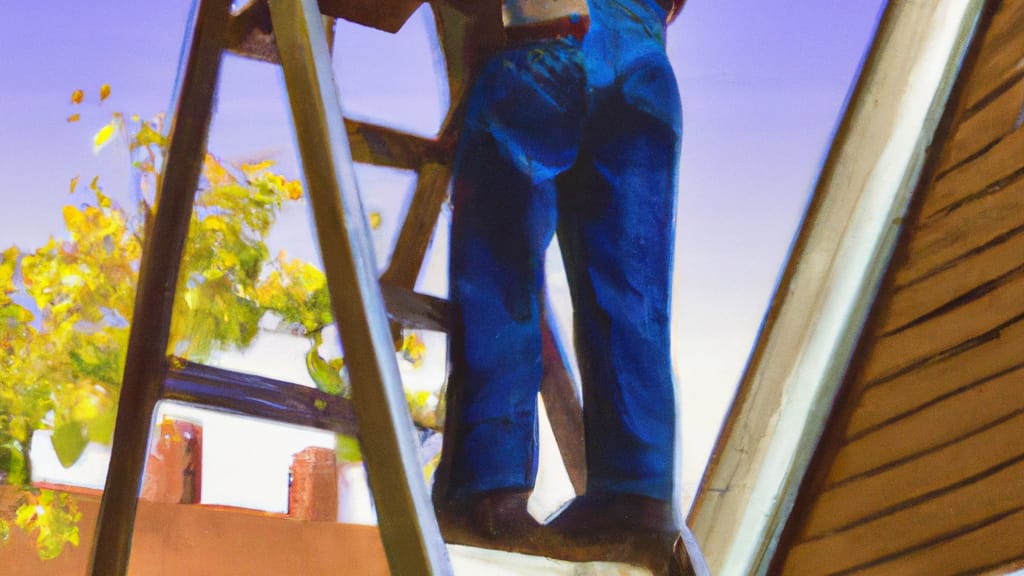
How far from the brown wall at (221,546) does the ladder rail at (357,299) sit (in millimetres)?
310

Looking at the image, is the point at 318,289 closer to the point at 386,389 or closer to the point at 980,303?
the point at 386,389

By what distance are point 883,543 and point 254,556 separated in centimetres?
65

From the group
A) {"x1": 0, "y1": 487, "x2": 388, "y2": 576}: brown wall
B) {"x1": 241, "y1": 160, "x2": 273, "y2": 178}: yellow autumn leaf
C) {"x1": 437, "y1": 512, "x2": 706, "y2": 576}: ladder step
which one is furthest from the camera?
{"x1": 241, "y1": 160, "x2": 273, "y2": 178}: yellow autumn leaf

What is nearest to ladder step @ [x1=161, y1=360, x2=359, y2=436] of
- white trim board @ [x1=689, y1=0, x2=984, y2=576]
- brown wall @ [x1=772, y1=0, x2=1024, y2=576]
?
white trim board @ [x1=689, y1=0, x2=984, y2=576]

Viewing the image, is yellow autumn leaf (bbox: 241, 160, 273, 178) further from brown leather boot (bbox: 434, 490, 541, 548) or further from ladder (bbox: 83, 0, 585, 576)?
brown leather boot (bbox: 434, 490, 541, 548)

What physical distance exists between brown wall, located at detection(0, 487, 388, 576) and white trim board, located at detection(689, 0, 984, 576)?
1.17ft

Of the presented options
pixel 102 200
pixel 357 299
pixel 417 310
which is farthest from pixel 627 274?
pixel 102 200

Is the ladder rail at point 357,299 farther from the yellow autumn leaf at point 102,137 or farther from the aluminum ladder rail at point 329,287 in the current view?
the yellow autumn leaf at point 102,137

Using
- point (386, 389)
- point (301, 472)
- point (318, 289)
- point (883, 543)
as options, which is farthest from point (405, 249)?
point (883, 543)

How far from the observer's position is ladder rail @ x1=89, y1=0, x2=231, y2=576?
1.05 metres

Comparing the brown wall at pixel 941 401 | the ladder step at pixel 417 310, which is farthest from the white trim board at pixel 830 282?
the ladder step at pixel 417 310

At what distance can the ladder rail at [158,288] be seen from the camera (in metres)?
1.05

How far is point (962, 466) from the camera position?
1134mm

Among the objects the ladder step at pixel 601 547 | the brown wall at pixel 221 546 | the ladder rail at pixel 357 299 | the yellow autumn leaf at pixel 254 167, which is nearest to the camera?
the ladder rail at pixel 357 299
